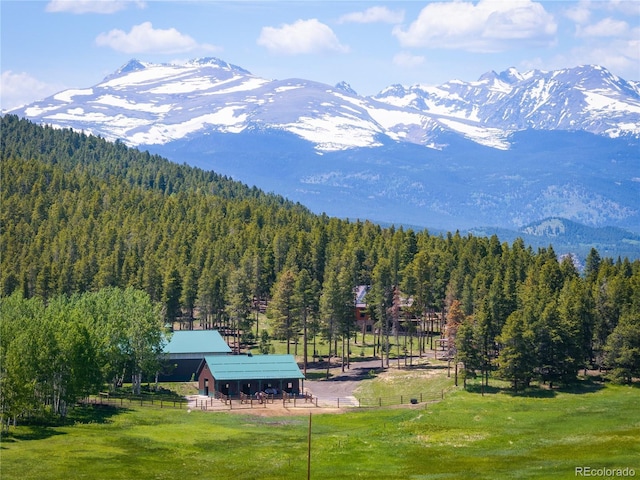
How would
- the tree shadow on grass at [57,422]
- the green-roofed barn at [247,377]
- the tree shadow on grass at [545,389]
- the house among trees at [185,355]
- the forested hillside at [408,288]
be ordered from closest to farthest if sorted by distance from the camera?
the tree shadow on grass at [57,422]
the tree shadow on grass at [545,389]
the forested hillside at [408,288]
the green-roofed barn at [247,377]
the house among trees at [185,355]

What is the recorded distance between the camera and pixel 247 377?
435 feet

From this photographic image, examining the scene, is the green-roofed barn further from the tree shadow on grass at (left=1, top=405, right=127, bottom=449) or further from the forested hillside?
the tree shadow on grass at (left=1, top=405, right=127, bottom=449)

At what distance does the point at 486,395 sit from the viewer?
406 ft

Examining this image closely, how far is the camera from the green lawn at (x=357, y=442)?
85.2 metres

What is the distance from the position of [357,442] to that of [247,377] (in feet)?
119

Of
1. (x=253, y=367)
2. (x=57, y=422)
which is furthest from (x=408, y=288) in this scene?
(x=57, y=422)

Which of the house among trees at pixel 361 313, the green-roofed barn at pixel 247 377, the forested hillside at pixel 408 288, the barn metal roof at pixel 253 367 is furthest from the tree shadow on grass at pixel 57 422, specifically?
the house among trees at pixel 361 313

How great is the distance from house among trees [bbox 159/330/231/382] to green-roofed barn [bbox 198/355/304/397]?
8710mm

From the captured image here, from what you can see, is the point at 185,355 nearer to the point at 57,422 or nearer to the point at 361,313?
the point at 361,313

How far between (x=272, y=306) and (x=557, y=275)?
4210cm

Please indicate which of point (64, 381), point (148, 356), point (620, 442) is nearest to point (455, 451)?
point (620, 442)

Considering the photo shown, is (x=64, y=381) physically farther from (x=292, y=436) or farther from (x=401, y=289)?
(x=401, y=289)

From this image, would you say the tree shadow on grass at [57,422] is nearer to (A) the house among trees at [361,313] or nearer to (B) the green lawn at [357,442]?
(B) the green lawn at [357,442]

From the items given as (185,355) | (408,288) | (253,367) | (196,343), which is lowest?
(253,367)
